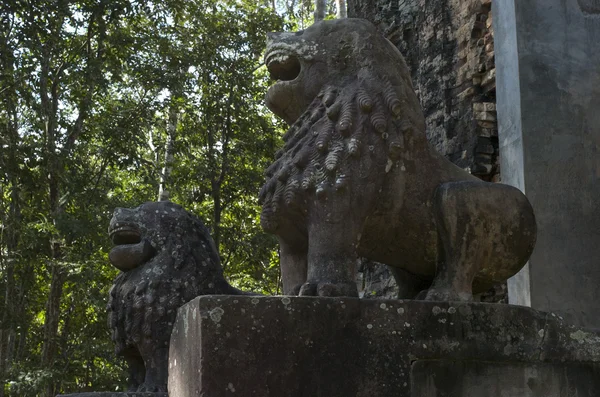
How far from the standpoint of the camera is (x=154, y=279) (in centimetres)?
440

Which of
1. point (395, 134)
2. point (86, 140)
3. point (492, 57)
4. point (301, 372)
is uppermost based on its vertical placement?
point (86, 140)

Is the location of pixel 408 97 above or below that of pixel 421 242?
above

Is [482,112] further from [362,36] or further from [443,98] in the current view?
[362,36]

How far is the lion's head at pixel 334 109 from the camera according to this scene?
3.60 meters

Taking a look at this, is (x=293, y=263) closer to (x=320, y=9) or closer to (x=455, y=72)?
(x=455, y=72)

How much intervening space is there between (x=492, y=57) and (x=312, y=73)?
4073 mm

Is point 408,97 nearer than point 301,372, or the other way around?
point 301,372

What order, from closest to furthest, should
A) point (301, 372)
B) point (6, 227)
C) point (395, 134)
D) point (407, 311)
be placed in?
point (301, 372), point (407, 311), point (395, 134), point (6, 227)

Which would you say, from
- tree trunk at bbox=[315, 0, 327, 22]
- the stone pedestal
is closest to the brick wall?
the stone pedestal

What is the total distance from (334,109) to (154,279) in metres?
1.35

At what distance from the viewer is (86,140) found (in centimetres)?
1406

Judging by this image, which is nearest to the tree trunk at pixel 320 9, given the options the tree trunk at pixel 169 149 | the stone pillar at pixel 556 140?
the tree trunk at pixel 169 149

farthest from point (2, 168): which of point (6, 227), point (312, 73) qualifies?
point (312, 73)

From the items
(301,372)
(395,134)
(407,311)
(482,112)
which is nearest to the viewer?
(301,372)
